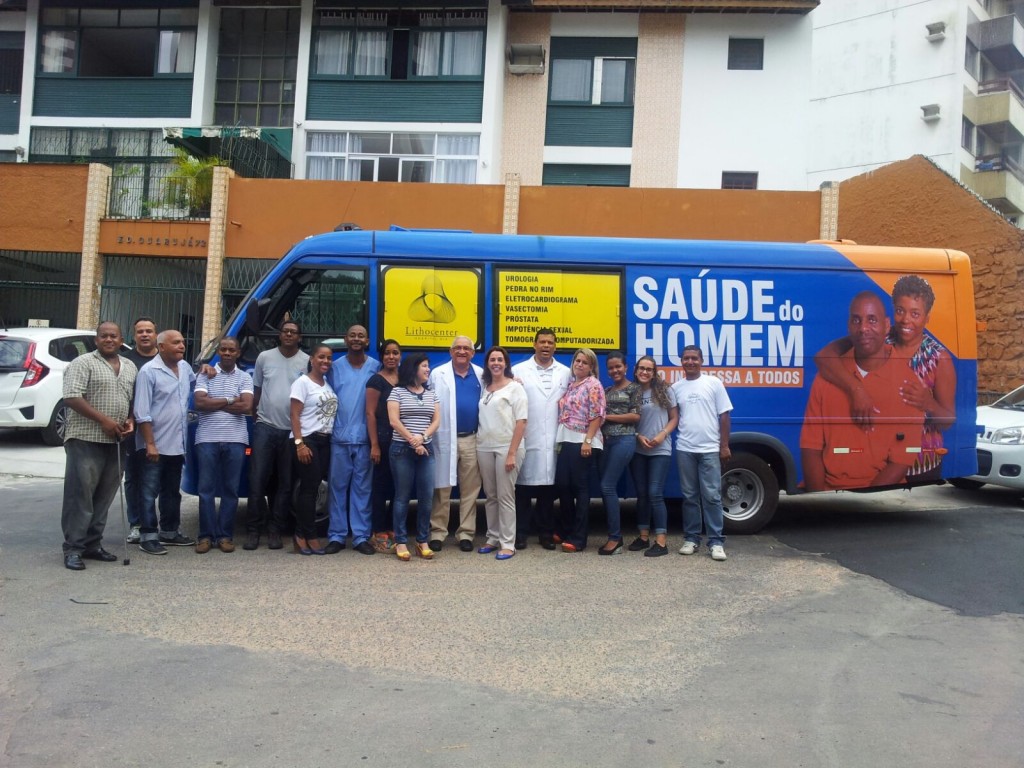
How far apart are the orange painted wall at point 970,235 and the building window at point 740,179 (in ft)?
11.9

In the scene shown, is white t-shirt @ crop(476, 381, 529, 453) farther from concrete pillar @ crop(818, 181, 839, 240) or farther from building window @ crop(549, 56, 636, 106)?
building window @ crop(549, 56, 636, 106)

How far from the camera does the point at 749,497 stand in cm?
830

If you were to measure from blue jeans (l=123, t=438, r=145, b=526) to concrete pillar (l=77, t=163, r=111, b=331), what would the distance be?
13.1m

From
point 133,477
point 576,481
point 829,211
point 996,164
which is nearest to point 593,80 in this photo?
point 829,211

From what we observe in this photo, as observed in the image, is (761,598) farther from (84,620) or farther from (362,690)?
(84,620)

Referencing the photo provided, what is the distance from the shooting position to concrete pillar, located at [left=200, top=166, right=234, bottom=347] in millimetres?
18312

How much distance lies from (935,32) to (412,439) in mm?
33492

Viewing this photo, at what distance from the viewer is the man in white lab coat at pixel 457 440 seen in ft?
23.8

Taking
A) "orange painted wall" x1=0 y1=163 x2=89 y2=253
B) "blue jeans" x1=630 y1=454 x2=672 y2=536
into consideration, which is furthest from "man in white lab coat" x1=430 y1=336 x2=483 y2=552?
"orange painted wall" x1=0 y1=163 x2=89 y2=253

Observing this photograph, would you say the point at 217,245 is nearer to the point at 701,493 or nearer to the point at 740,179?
the point at 740,179

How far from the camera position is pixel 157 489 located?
23.1 ft

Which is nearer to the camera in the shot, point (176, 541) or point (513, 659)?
point (513, 659)

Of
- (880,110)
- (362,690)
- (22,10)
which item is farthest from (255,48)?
(880,110)

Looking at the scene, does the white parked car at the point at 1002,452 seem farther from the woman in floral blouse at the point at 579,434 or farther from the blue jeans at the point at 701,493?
the woman in floral blouse at the point at 579,434
